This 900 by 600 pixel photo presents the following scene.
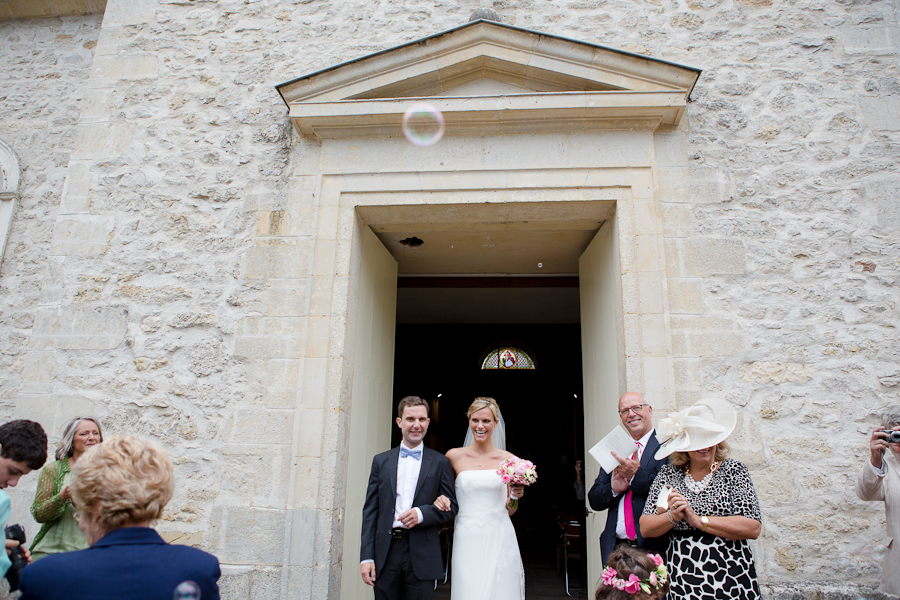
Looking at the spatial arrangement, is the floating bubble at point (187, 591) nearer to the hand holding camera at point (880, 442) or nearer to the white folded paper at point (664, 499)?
the white folded paper at point (664, 499)

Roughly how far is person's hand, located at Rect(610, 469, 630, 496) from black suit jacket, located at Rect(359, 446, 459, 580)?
3.08ft

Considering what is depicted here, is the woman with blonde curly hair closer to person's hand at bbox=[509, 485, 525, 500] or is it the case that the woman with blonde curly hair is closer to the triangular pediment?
person's hand at bbox=[509, 485, 525, 500]

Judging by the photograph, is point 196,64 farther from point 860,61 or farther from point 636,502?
point 860,61

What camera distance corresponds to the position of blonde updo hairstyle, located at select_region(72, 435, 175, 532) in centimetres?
148

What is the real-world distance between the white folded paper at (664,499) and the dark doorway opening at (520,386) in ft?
28.0

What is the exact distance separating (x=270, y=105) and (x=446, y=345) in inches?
297

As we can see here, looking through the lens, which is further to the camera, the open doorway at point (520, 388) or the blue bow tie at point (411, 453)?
the open doorway at point (520, 388)

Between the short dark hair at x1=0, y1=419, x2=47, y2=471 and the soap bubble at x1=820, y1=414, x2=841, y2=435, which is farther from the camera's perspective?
the soap bubble at x1=820, y1=414, x2=841, y2=435

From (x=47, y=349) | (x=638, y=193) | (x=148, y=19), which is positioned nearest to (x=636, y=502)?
(x=638, y=193)

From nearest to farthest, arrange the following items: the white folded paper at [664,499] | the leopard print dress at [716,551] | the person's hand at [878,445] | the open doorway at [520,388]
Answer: the leopard print dress at [716,551] < the white folded paper at [664,499] < the person's hand at [878,445] < the open doorway at [520,388]

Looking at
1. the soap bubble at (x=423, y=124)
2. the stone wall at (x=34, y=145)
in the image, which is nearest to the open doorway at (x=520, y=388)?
the stone wall at (x=34, y=145)

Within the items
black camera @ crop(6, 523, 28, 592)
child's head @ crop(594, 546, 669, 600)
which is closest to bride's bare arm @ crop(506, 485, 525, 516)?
child's head @ crop(594, 546, 669, 600)

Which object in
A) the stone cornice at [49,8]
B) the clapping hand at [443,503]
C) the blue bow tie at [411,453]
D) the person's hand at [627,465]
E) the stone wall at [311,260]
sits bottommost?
the clapping hand at [443,503]

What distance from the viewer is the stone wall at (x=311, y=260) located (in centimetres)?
362
